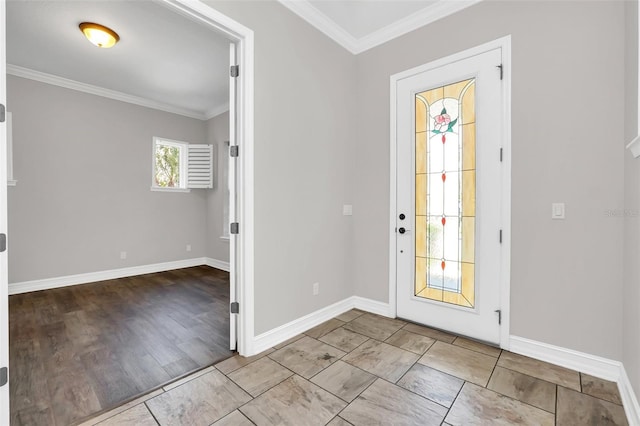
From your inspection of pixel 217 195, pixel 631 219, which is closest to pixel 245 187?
pixel 631 219

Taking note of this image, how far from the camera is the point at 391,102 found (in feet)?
9.58

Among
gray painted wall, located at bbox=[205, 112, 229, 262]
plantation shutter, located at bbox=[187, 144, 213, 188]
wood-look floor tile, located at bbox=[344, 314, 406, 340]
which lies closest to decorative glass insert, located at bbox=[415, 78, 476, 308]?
wood-look floor tile, located at bbox=[344, 314, 406, 340]

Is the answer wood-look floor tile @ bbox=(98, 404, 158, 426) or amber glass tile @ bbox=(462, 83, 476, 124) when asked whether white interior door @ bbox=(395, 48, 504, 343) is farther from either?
wood-look floor tile @ bbox=(98, 404, 158, 426)

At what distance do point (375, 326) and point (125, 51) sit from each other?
4196 millimetres

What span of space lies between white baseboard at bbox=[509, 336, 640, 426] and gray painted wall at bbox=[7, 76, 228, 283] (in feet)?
17.5

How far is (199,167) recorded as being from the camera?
539 centimetres

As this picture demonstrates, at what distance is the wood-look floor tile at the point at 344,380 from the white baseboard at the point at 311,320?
567 millimetres

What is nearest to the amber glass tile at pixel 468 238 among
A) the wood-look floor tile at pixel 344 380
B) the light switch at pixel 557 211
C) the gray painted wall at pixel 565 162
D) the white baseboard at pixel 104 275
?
the gray painted wall at pixel 565 162

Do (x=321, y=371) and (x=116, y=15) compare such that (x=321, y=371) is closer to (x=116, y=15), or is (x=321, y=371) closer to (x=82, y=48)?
(x=116, y=15)

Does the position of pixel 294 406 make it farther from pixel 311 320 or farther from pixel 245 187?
pixel 245 187

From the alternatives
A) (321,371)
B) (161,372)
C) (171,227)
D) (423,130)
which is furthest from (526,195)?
(171,227)

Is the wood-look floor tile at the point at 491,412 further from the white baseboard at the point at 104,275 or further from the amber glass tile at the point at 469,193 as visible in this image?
the white baseboard at the point at 104,275

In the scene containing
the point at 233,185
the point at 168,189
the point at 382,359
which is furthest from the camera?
the point at 168,189

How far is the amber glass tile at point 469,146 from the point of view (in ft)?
7.93
